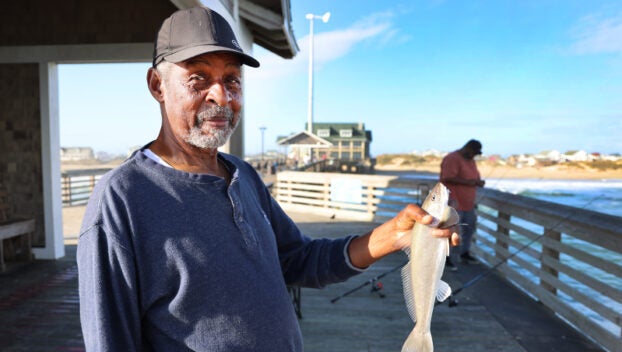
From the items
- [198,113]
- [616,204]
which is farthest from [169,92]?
[616,204]

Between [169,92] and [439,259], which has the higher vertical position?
[169,92]

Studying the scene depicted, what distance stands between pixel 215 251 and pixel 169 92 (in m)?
0.51

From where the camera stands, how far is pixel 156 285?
3.52 feet

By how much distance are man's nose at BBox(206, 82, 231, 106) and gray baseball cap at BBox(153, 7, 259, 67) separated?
12 centimetres

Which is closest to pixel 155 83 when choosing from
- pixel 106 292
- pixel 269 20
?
pixel 106 292

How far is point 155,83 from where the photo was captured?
1.32 m

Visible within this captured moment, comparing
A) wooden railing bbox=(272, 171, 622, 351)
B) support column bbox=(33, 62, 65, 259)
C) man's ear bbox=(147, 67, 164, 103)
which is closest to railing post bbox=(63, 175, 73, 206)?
support column bbox=(33, 62, 65, 259)

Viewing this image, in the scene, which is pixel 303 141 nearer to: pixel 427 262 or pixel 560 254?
pixel 560 254

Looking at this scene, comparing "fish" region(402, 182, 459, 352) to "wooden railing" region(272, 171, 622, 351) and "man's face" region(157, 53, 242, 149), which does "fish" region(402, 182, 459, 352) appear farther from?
"wooden railing" region(272, 171, 622, 351)

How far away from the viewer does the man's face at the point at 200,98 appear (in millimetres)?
1261

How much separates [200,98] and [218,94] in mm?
56

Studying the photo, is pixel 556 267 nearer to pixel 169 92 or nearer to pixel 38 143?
pixel 169 92

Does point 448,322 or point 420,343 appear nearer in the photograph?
point 420,343

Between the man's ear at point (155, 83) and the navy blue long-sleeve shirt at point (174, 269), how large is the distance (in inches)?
7.8
